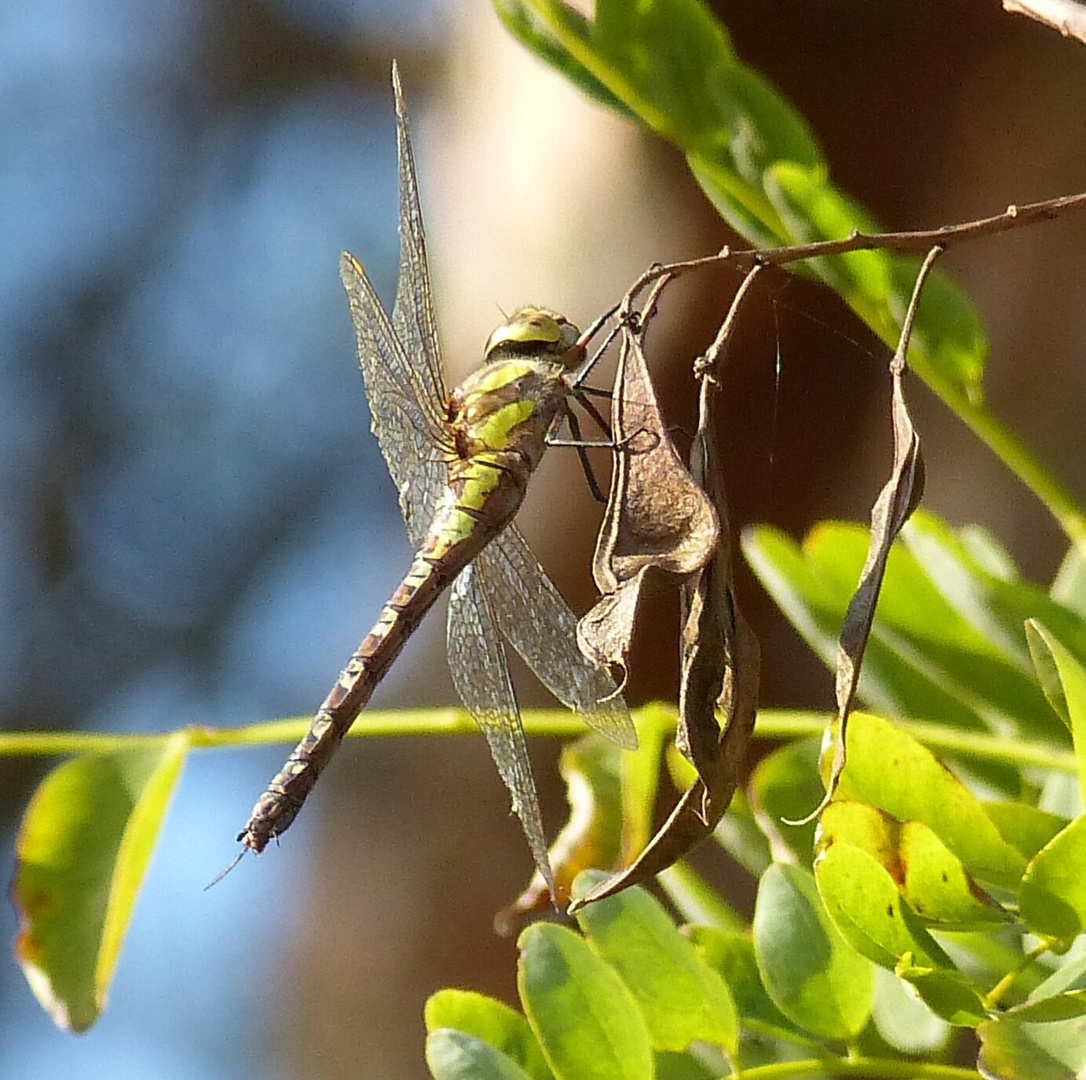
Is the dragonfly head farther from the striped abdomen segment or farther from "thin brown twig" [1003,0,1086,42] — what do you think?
"thin brown twig" [1003,0,1086,42]

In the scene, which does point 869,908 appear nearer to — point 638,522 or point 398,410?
point 638,522

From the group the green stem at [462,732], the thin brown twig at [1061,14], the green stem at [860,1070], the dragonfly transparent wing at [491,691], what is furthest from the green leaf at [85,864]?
the thin brown twig at [1061,14]

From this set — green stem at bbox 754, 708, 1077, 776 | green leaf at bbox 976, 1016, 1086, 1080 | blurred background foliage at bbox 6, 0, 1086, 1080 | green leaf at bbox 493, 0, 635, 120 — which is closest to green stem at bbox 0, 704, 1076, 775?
green stem at bbox 754, 708, 1077, 776

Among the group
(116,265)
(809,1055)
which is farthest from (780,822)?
(116,265)

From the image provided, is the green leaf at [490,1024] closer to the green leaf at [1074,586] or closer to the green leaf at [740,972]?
the green leaf at [740,972]

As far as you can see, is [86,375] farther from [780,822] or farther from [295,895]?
[780,822]
